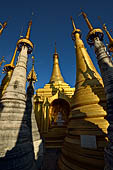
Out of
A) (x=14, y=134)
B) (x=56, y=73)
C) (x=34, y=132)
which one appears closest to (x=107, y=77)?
(x=14, y=134)

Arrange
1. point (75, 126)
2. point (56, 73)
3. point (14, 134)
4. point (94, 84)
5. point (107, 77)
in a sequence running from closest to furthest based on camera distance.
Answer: point (14, 134), point (107, 77), point (75, 126), point (94, 84), point (56, 73)

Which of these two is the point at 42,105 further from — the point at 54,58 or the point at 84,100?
the point at 54,58

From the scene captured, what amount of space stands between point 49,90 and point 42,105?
3116mm

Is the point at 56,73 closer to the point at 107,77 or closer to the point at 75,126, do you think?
the point at 75,126

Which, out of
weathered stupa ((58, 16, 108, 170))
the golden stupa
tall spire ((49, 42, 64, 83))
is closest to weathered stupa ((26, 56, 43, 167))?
weathered stupa ((58, 16, 108, 170))

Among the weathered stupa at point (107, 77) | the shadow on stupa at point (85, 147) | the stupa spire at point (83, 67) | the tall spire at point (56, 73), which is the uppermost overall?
the tall spire at point (56, 73)

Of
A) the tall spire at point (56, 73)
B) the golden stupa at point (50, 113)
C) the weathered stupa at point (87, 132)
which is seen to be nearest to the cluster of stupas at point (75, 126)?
the weathered stupa at point (87, 132)

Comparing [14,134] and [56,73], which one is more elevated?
[56,73]

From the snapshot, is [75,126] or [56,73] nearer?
[75,126]

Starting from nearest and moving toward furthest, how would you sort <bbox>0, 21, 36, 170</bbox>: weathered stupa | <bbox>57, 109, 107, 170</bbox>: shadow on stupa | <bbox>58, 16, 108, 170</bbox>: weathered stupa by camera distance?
1. <bbox>0, 21, 36, 170</bbox>: weathered stupa
2. <bbox>57, 109, 107, 170</bbox>: shadow on stupa
3. <bbox>58, 16, 108, 170</bbox>: weathered stupa

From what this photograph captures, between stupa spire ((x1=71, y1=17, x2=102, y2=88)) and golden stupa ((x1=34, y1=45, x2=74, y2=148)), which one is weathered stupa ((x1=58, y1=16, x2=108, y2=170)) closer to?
stupa spire ((x1=71, y1=17, x2=102, y2=88))

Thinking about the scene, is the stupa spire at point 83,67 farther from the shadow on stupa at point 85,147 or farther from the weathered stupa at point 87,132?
the shadow on stupa at point 85,147

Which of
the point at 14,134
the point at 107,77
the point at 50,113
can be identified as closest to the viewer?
the point at 14,134

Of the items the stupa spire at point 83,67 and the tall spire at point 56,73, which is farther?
the tall spire at point 56,73
